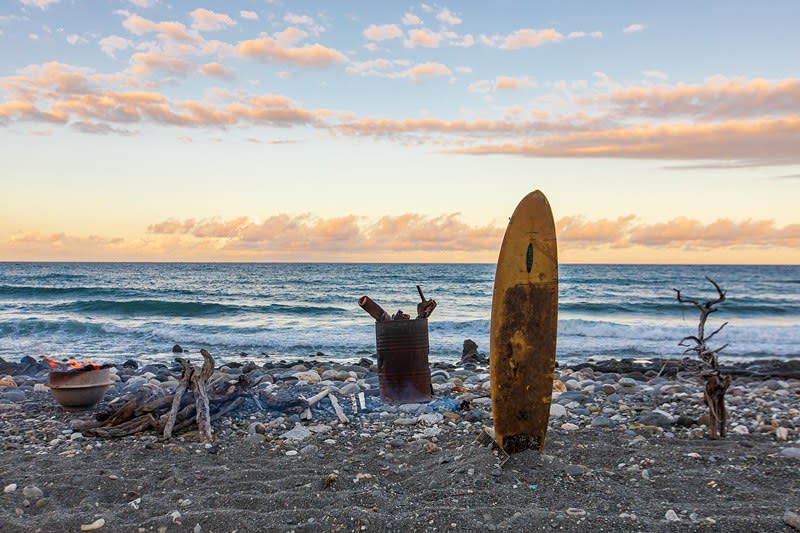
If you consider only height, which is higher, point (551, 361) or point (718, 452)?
point (551, 361)

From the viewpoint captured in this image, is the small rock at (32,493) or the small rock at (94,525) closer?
the small rock at (94,525)

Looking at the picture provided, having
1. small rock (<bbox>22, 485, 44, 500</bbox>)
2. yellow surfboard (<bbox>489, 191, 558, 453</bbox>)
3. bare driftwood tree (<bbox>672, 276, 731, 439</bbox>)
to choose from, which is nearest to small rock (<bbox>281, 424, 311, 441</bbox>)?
yellow surfboard (<bbox>489, 191, 558, 453</bbox>)

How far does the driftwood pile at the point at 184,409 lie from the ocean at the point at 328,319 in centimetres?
721

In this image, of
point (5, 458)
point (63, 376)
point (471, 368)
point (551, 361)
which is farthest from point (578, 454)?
point (471, 368)

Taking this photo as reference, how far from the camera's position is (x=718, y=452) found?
5301 mm

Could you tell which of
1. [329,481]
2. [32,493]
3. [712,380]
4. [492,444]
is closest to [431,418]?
[492,444]

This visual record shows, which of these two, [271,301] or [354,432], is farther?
[271,301]

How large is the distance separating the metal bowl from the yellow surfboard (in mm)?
4663

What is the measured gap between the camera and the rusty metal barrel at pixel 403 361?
7.45m

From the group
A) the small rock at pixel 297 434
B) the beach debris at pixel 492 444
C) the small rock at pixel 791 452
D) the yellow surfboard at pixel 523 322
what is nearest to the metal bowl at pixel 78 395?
the small rock at pixel 297 434

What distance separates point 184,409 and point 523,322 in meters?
3.46

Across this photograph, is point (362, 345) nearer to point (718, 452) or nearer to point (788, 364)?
point (788, 364)

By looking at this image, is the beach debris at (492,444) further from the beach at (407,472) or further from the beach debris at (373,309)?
the beach debris at (373,309)

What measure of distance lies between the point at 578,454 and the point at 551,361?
753 mm
